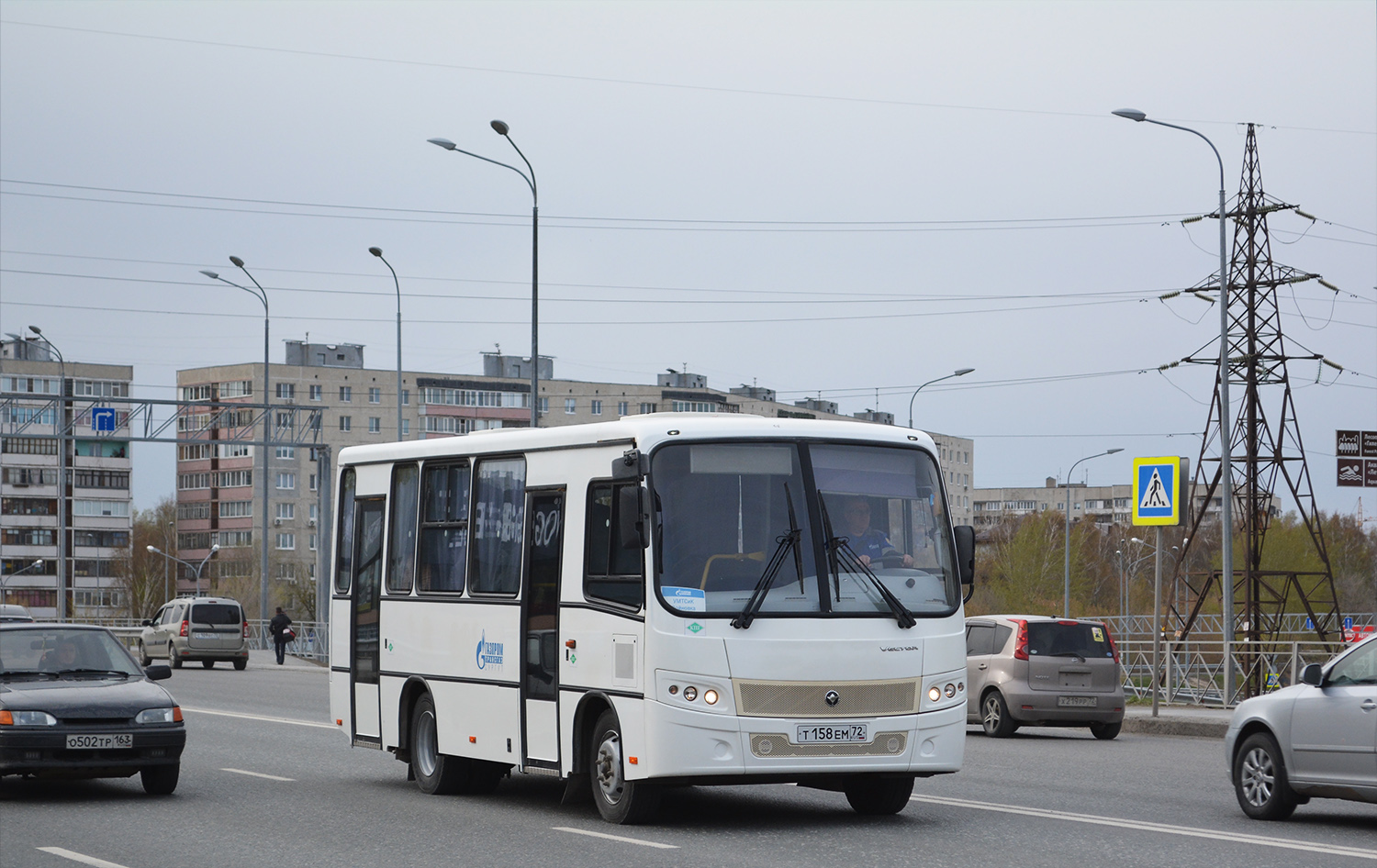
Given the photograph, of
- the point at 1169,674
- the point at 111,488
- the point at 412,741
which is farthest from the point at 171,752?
the point at 111,488

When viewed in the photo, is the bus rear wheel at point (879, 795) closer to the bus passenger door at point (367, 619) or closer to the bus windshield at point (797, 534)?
the bus windshield at point (797, 534)

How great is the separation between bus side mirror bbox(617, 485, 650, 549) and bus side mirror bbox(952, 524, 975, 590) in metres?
2.31

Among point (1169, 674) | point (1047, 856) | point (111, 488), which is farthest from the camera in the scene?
point (111, 488)

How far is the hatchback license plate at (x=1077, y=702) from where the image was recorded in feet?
75.5

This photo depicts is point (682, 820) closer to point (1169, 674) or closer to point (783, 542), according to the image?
point (783, 542)

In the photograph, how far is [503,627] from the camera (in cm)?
1379

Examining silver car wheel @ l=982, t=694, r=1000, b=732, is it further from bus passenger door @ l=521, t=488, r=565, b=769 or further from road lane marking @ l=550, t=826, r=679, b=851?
road lane marking @ l=550, t=826, r=679, b=851

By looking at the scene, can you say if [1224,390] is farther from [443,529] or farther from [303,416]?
[303,416]

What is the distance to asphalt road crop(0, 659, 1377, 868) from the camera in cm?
1075

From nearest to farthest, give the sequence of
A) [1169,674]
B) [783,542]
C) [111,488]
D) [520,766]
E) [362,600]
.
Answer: [783,542] → [520,766] → [362,600] → [1169,674] → [111,488]

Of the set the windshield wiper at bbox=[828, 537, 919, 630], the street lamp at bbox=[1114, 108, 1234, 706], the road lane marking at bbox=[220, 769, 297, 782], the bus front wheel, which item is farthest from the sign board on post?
the windshield wiper at bbox=[828, 537, 919, 630]

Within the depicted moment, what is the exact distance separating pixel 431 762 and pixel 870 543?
182 inches

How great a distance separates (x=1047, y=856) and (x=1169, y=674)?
19630 millimetres

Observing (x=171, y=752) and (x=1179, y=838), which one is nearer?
(x=1179, y=838)
